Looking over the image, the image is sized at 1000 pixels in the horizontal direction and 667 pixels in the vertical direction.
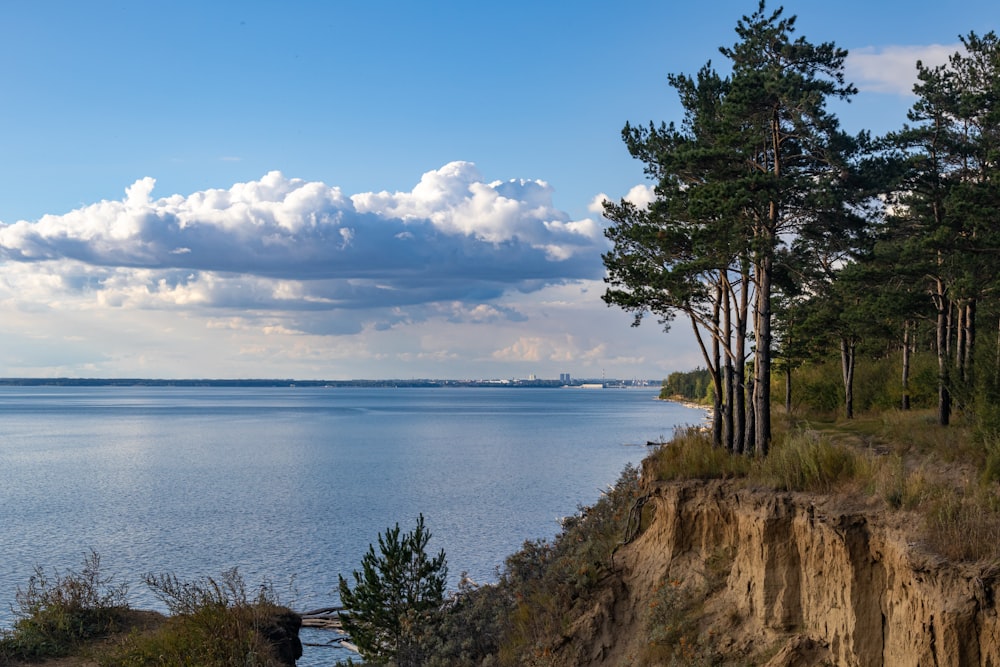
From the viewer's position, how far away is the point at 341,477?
251ft

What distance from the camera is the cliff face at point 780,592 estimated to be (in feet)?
42.8

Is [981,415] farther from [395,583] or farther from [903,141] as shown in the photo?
[903,141]

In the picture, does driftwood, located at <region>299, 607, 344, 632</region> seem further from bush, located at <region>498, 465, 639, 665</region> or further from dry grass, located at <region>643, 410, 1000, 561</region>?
dry grass, located at <region>643, 410, 1000, 561</region>

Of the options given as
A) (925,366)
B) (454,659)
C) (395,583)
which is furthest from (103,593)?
(925,366)

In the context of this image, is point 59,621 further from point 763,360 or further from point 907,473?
point 907,473

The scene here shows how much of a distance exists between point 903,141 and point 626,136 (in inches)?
586

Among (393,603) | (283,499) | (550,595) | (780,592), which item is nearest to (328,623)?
(393,603)

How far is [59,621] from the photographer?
27.4 m

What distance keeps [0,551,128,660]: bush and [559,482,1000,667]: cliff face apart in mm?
17427

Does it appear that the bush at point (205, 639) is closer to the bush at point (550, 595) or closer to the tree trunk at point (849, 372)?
the bush at point (550, 595)

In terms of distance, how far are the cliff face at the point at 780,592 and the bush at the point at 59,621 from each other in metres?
17.4

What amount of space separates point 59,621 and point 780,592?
77.9 ft

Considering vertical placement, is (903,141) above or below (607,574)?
above

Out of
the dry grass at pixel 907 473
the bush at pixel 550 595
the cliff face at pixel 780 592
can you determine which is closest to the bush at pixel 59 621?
the bush at pixel 550 595
